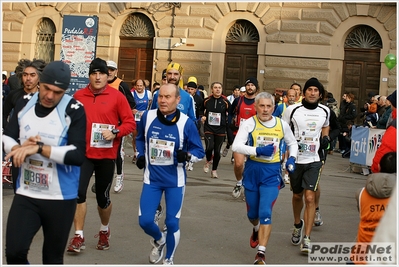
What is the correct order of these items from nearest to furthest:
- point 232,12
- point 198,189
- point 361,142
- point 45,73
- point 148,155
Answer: point 45,73 → point 148,155 → point 198,189 → point 361,142 → point 232,12

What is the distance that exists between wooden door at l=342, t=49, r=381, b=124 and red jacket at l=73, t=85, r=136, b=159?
807 inches

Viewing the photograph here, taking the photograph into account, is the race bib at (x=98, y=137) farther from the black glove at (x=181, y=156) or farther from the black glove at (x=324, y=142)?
the black glove at (x=324, y=142)

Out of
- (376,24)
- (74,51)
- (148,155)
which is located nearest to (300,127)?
(148,155)

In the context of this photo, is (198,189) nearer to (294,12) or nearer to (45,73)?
(45,73)

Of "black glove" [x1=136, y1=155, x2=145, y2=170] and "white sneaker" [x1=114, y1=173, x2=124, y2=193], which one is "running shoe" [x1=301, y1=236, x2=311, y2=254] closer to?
"black glove" [x1=136, y1=155, x2=145, y2=170]

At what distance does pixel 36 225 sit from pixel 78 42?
10153 millimetres

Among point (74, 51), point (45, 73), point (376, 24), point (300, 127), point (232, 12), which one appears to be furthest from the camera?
point (232, 12)

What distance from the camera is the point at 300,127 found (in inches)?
352

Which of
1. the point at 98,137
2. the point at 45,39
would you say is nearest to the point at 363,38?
the point at 45,39

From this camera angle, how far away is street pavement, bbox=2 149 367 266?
7.86m

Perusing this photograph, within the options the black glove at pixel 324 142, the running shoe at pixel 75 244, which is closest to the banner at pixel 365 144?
the black glove at pixel 324 142

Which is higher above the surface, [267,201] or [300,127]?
[300,127]

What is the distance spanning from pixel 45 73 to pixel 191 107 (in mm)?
4538

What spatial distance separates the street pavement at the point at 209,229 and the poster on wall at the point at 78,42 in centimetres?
253
